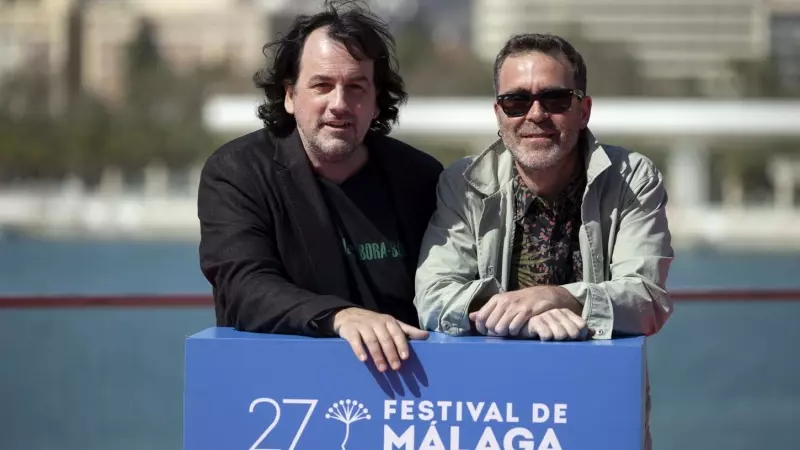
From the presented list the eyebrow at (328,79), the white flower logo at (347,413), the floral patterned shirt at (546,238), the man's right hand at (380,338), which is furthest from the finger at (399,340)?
the eyebrow at (328,79)

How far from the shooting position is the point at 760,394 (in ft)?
15.6

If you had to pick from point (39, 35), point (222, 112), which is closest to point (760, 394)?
point (222, 112)

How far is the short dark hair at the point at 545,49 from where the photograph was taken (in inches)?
104

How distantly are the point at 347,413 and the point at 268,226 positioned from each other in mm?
536

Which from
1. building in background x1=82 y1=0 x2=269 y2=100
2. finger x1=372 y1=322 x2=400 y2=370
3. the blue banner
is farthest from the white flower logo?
building in background x1=82 y1=0 x2=269 y2=100

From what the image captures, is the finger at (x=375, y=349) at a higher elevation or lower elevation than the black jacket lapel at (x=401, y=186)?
A: lower

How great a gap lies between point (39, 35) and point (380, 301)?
101 meters

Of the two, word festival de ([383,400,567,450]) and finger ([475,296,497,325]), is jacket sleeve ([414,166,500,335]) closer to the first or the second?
finger ([475,296,497,325])

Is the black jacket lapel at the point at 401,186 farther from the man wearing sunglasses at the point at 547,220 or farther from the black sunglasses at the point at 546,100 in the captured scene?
the black sunglasses at the point at 546,100

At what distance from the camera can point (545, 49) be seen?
8.63ft

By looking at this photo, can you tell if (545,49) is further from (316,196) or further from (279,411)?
(279,411)

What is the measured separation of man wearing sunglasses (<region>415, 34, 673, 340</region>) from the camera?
8.27 feet

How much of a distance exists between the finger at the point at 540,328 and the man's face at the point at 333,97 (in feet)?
1.88

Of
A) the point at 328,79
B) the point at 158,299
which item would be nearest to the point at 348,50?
the point at 328,79
